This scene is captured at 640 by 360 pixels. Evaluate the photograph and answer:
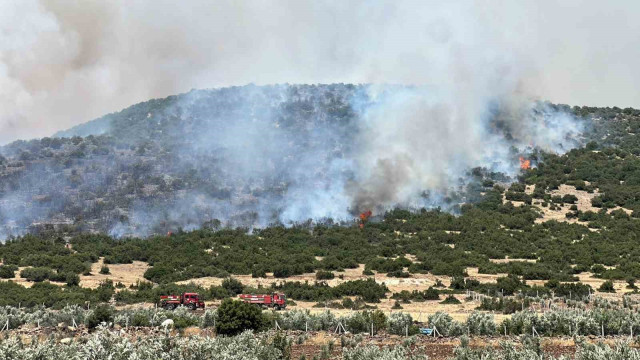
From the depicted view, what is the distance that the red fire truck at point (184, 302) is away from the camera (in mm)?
63219

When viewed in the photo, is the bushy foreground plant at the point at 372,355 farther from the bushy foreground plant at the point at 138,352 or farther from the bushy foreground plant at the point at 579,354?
the bushy foreground plant at the point at 138,352

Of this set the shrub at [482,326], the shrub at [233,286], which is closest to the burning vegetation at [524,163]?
the shrub at [233,286]

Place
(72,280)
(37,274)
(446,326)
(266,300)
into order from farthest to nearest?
1. (37,274)
2. (72,280)
3. (266,300)
4. (446,326)

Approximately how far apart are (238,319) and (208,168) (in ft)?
324

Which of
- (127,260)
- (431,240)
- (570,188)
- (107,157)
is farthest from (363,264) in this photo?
(107,157)

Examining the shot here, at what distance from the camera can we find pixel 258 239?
103 m

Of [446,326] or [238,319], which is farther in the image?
[238,319]

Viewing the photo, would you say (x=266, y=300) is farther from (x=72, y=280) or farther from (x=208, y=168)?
(x=208, y=168)

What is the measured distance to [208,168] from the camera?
146m

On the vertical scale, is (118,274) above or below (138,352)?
above

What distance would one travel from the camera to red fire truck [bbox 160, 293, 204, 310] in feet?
207

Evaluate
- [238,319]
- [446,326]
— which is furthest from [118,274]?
[446,326]

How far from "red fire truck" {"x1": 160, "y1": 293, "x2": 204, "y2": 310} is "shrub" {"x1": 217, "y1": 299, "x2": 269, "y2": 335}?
13.1 meters

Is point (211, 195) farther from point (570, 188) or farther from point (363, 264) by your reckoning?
point (570, 188)
